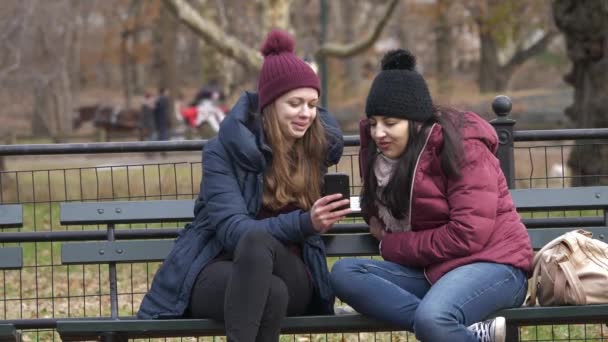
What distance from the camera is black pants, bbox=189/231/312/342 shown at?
5316 millimetres

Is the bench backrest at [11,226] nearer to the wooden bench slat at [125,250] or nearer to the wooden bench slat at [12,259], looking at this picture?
the wooden bench slat at [12,259]

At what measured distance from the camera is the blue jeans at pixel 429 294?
17.2 feet

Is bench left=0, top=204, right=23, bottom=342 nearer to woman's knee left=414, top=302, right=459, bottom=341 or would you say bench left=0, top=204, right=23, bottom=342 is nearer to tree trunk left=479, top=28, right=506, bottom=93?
woman's knee left=414, top=302, right=459, bottom=341

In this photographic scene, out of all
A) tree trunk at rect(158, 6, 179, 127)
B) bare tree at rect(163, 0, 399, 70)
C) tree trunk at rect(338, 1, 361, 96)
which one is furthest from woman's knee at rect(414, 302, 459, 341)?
tree trunk at rect(158, 6, 179, 127)

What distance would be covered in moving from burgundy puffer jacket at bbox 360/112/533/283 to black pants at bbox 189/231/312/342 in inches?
18.6

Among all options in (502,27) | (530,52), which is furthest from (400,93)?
(530,52)

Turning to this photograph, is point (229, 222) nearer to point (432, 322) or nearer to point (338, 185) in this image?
point (338, 185)

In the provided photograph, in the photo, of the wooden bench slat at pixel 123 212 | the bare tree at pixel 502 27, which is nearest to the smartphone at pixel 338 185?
the wooden bench slat at pixel 123 212

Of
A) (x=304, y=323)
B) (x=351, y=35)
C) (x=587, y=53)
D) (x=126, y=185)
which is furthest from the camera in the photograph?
(x=351, y=35)

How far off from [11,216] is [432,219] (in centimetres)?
210

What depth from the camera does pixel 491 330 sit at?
5277 millimetres

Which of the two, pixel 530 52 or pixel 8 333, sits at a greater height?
pixel 530 52

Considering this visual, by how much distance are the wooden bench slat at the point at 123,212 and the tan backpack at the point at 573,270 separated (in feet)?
5.61

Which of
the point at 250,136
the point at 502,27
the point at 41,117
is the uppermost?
the point at 502,27
